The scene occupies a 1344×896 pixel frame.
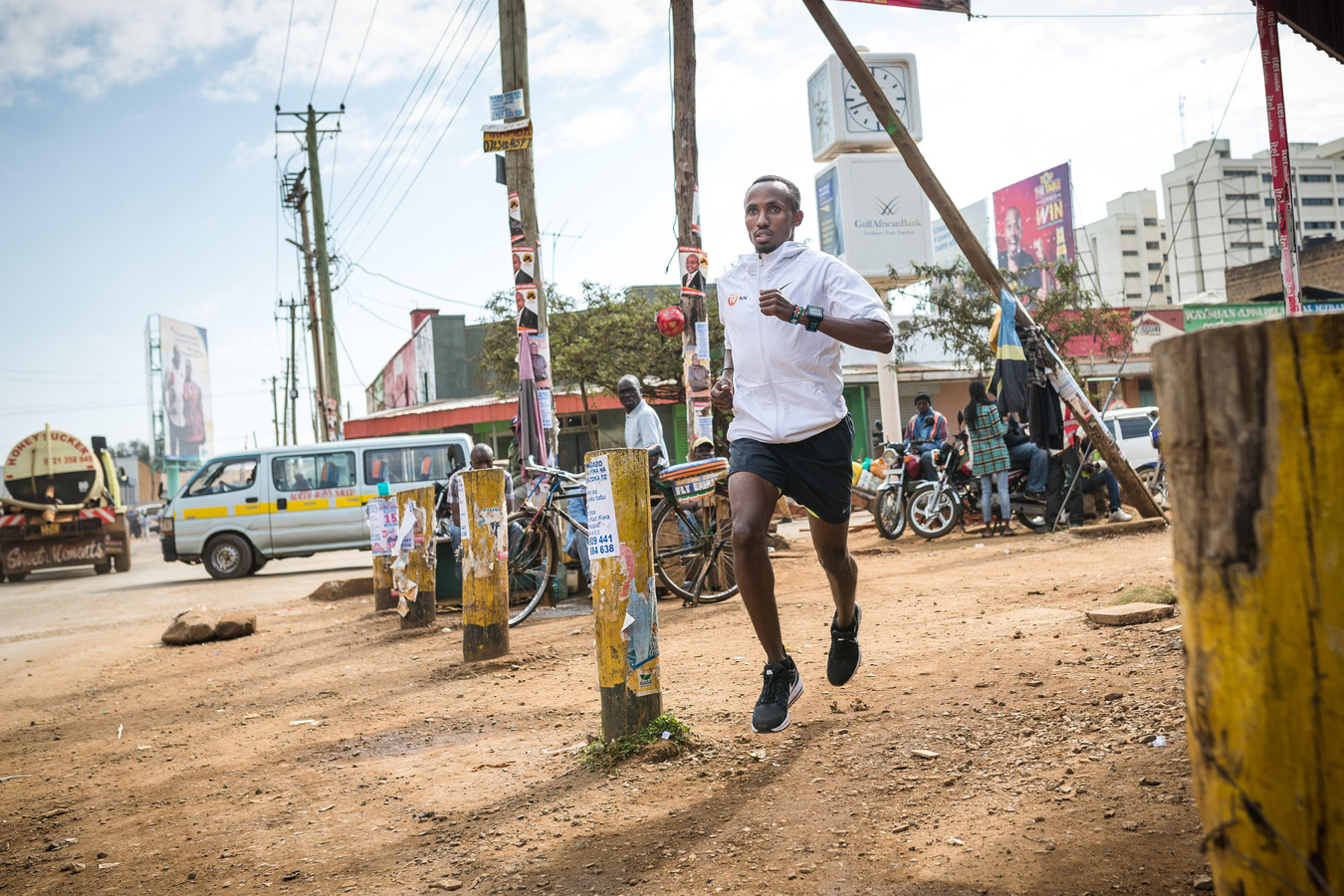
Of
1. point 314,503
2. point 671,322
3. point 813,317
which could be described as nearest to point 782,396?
point 813,317

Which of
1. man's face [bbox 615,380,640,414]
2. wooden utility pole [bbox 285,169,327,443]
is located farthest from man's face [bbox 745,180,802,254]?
wooden utility pole [bbox 285,169,327,443]

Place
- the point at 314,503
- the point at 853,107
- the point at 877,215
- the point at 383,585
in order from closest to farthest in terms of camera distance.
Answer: the point at 383,585
the point at 314,503
the point at 877,215
the point at 853,107

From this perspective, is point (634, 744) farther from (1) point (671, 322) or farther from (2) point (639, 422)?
(1) point (671, 322)

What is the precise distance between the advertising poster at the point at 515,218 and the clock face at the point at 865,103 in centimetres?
1635

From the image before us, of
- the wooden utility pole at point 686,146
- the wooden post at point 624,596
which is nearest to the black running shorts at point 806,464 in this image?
the wooden post at point 624,596

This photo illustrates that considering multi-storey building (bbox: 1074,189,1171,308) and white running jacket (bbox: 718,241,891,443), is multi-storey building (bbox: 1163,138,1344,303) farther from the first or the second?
white running jacket (bbox: 718,241,891,443)

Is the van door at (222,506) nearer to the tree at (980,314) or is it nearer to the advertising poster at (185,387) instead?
the tree at (980,314)

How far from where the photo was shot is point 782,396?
11.5 ft

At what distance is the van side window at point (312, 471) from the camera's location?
15711 millimetres

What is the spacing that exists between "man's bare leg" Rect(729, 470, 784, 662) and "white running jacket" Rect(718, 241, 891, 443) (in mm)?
192

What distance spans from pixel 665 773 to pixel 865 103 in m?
24.0

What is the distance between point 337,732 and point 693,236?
6625 millimetres

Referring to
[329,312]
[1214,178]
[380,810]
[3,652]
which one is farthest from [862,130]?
[1214,178]

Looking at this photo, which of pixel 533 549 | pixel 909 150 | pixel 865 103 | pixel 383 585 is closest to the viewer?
pixel 533 549
